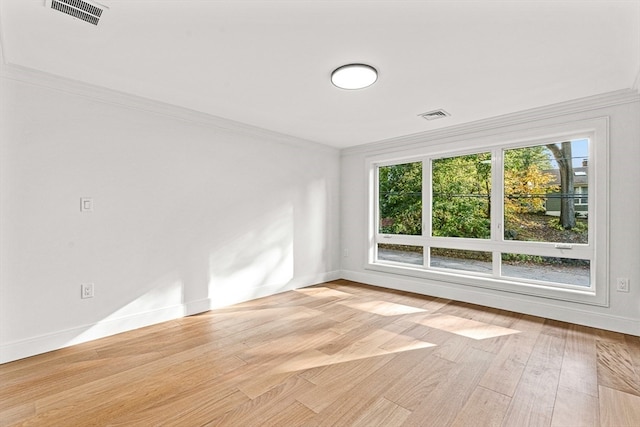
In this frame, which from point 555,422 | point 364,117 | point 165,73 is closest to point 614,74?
point 364,117

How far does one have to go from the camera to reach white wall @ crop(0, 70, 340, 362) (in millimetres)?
2457

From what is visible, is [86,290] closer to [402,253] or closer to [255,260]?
[255,260]

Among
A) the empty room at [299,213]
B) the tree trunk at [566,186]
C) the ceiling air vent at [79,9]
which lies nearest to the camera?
the ceiling air vent at [79,9]

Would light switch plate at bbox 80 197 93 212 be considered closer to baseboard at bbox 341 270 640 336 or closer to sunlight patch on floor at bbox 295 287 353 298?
sunlight patch on floor at bbox 295 287 353 298

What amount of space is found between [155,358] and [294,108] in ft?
9.00

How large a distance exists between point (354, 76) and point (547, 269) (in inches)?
124

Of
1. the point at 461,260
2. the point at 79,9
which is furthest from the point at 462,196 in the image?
the point at 79,9

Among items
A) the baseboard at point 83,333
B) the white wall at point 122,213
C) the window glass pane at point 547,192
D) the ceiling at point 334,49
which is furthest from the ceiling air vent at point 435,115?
the baseboard at point 83,333

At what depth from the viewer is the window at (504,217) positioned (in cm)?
329

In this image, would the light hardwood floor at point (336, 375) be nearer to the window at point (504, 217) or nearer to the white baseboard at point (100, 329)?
the white baseboard at point (100, 329)

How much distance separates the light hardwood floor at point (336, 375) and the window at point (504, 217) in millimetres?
615

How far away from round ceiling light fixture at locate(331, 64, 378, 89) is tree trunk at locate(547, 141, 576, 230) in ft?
8.14

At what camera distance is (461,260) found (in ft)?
13.8

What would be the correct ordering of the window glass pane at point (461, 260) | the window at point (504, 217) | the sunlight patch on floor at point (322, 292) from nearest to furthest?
the window at point (504, 217), the window glass pane at point (461, 260), the sunlight patch on floor at point (322, 292)
